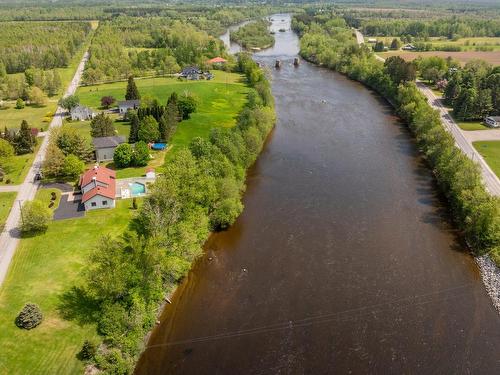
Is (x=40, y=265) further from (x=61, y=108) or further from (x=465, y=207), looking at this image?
(x=61, y=108)

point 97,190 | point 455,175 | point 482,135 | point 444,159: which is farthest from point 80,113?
point 482,135

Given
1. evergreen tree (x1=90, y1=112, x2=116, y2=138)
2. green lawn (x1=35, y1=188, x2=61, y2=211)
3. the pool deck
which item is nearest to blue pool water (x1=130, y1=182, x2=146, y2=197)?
the pool deck

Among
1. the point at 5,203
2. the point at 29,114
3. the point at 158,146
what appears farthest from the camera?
the point at 29,114

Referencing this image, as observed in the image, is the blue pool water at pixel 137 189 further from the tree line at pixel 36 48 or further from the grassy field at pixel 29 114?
the tree line at pixel 36 48

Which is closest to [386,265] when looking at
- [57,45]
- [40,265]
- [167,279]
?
[167,279]

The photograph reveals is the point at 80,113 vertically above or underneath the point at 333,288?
underneath

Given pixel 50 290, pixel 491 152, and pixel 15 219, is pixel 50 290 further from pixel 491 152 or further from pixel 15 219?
pixel 491 152

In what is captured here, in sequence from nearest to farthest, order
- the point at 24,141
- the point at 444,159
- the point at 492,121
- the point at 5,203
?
the point at 5,203, the point at 444,159, the point at 24,141, the point at 492,121
